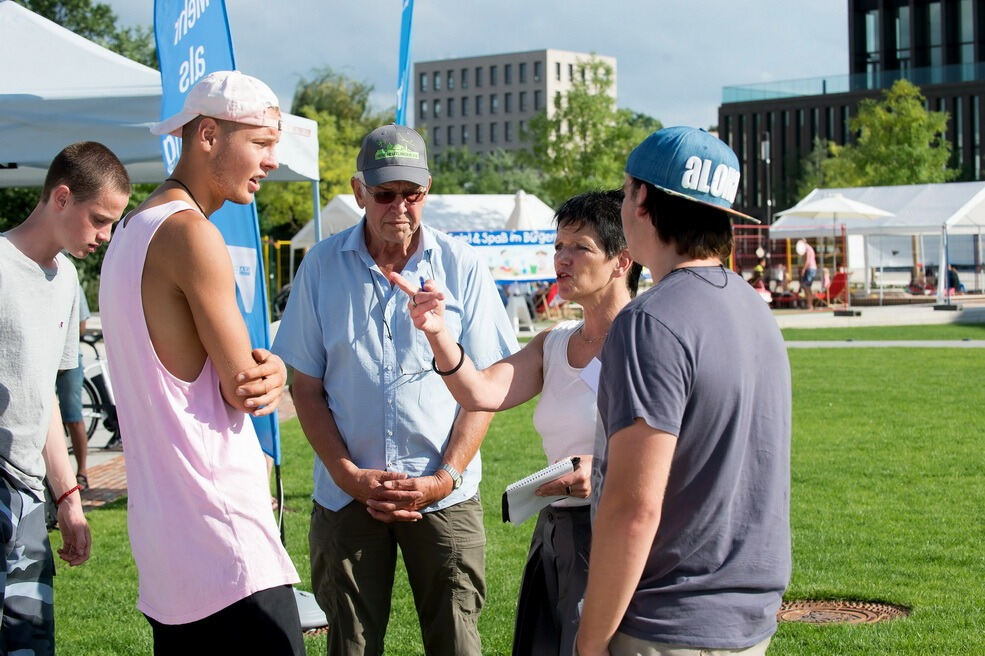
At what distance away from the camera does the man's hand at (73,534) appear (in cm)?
357

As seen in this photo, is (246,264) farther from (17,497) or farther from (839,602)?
(839,602)

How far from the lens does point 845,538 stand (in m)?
7.14

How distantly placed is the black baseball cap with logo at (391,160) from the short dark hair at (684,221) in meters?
1.43

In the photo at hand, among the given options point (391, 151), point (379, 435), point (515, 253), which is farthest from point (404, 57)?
point (515, 253)

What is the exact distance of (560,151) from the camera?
159 ft

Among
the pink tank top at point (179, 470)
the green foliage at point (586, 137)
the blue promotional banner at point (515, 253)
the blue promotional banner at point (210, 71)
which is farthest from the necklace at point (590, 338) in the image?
the green foliage at point (586, 137)

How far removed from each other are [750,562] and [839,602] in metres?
3.96

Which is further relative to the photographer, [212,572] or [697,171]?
[212,572]

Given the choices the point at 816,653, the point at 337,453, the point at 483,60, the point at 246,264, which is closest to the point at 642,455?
the point at 337,453

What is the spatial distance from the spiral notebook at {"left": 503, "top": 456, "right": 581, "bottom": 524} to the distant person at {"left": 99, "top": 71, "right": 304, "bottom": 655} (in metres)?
0.77

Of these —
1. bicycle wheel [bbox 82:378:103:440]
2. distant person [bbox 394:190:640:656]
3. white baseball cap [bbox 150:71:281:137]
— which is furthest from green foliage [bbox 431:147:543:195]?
white baseball cap [bbox 150:71:281:137]

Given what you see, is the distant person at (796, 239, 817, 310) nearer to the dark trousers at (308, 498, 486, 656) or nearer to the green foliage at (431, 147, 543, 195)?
the dark trousers at (308, 498, 486, 656)

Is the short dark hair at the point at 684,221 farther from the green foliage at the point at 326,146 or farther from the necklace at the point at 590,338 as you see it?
the green foliage at the point at 326,146

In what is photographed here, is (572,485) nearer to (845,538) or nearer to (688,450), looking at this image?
(688,450)
